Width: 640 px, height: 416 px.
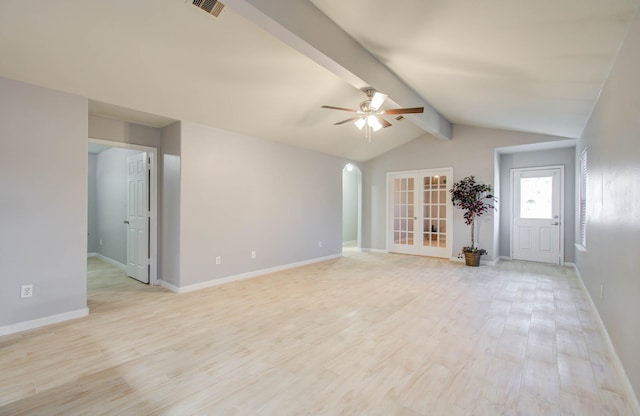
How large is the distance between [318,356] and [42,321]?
295 centimetres

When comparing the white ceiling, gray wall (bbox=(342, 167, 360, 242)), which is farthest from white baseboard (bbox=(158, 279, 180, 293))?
gray wall (bbox=(342, 167, 360, 242))

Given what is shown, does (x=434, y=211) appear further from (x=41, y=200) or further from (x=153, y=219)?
(x=41, y=200)

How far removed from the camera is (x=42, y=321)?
309 cm

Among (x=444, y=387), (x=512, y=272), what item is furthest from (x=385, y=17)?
(x=512, y=272)

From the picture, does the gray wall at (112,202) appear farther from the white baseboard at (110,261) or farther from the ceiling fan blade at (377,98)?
the ceiling fan blade at (377,98)

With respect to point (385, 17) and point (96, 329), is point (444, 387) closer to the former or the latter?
point (385, 17)

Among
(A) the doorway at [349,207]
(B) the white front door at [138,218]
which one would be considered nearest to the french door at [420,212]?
(A) the doorway at [349,207]

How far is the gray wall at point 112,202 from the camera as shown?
20.1 ft

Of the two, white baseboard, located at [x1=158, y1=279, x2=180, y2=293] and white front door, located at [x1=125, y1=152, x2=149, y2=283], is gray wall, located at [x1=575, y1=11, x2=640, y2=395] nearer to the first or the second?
white baseboard, located at [x1=158, y1=279, x2=180, y2=293]

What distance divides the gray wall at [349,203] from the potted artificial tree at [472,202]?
383cm

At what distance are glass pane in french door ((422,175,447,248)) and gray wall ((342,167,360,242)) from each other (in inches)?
117

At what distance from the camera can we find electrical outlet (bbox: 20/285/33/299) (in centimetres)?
299

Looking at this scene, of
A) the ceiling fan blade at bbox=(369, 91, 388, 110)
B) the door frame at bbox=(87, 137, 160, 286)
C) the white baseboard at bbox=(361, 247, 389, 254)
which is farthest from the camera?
the white baseboard at bbox=(361, 247, 389, 254)

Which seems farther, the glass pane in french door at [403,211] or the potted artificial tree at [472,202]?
the glass pane in french door at [403,211]
